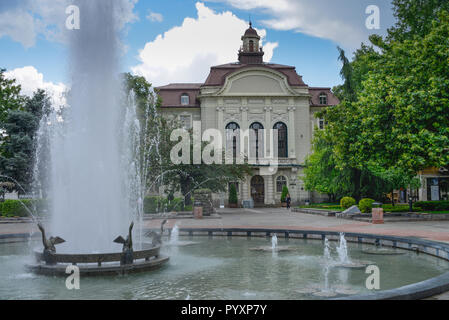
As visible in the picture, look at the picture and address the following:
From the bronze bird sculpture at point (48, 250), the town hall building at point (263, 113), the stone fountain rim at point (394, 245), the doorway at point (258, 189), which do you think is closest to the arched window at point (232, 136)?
the town hall building at point (263, 113)

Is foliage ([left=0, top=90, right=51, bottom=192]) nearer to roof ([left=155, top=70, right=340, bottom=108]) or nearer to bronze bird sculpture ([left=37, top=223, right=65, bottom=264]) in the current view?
roof ([left=155, top=70, right=340, bottom=108])

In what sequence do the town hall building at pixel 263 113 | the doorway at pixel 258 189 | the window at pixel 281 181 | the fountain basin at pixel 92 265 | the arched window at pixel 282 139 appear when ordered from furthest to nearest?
1. the doorway at pixel 258 189
2. the arched window at pixel 282 139
3. the window at pixel 281 181
4. the town hall building at pixel 263 113
5. the fountain basin at pixel 92 265

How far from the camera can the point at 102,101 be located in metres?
12.4

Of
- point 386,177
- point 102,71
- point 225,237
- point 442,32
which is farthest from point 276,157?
point 102,71

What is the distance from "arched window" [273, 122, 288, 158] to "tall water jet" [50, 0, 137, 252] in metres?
38.8

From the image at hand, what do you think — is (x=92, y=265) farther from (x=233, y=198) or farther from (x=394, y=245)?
(x=233, y=198)

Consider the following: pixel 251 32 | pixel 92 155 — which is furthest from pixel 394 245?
pixel 251 32

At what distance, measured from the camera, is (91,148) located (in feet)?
39.2

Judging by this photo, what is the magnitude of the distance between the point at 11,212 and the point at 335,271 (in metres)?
25.6

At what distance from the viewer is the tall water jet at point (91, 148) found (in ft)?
37.0

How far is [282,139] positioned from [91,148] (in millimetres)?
40534

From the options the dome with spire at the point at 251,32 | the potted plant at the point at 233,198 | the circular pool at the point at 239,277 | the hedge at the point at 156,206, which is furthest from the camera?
the dome with spire at the point at 251,32

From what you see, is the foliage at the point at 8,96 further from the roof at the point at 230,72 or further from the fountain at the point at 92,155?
the fountain at the point at 92,155

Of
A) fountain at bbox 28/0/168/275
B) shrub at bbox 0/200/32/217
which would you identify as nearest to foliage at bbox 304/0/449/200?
fountain at bbox 28/0/168/275
